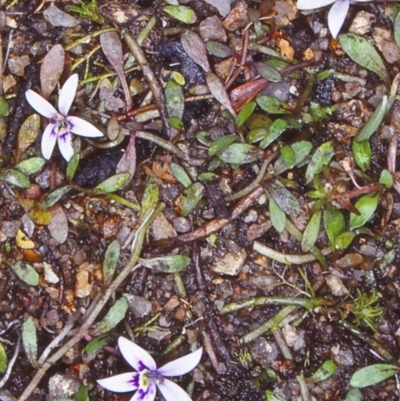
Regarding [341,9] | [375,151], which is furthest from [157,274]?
[341,9]

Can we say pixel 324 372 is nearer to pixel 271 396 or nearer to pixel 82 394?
pixel 271 396

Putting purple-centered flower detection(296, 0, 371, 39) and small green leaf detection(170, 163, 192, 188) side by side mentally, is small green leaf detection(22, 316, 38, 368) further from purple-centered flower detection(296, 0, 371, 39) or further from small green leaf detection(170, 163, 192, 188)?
purple-centered flower detection(296, 0, 371, 39)

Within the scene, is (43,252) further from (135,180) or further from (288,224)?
(288,224)

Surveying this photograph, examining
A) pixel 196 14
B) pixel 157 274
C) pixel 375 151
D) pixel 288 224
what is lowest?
pixel 157 274

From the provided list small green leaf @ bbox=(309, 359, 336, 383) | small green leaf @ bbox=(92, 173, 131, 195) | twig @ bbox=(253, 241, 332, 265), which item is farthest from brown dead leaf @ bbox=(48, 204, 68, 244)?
small green leaf @ bbox=(309, 359, 336, 383)

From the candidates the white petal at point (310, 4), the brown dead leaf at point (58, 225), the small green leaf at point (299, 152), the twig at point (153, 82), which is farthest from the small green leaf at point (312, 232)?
the brown dead leaf at point (58, 225)

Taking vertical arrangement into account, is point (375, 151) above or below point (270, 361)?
above

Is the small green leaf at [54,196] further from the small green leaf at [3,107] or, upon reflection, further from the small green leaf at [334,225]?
the small green leaf at [334,225]

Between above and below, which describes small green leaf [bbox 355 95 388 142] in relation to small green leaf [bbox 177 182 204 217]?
above
